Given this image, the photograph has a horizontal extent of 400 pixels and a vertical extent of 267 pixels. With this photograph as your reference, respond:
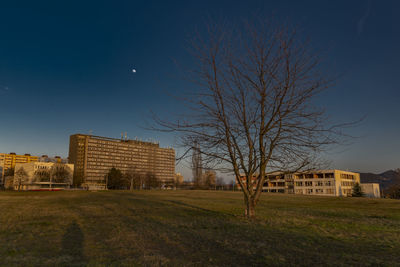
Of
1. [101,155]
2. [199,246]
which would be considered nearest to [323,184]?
[199,246]

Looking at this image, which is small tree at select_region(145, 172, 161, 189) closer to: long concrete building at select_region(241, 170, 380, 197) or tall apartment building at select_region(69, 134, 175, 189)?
tall apartment building at select_region(69, 134, 175, 189)

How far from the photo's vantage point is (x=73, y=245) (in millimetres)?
6211

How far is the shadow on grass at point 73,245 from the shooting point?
4.87 meters

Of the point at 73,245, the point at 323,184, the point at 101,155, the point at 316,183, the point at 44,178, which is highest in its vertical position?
the point at 101,155

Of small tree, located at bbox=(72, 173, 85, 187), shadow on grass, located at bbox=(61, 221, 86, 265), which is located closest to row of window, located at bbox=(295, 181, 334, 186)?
shadow on grass, located at bbox=(61, 221, 86, 265)

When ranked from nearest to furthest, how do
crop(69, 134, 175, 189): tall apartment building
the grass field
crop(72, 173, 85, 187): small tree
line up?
the grass field
crop(72, 173, 85, 187): small tree
crop(69, 134, 175, 189): tall apartment building

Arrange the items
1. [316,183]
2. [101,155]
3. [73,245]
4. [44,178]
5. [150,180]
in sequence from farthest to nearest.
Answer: [101,155], [150,180], [44,178], [316,183], [73,245]

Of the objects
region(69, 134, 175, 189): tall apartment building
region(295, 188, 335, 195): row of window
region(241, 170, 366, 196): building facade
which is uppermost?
region(69, 134, 175, 189): tall apartment building

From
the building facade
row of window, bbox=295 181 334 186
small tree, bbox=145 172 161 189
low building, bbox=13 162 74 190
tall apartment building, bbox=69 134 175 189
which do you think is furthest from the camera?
tall apartment building, bbox=69 134 175 189

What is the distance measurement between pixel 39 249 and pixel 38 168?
128 m

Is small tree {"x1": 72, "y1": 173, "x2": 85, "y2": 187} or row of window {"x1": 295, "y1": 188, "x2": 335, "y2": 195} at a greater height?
small tree {"x1": 72, "y1": 173, "x2": 85, "y2": 187}

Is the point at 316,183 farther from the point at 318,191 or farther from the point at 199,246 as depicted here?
the point at 199,246

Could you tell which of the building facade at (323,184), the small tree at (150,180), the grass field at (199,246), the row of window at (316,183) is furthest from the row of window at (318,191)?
the grass field at (199,246)

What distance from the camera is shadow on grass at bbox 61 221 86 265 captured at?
4.87m
